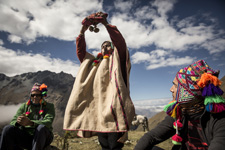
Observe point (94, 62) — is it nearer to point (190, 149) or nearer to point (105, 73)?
point (105, 73)

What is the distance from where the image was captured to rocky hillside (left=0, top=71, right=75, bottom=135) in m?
134

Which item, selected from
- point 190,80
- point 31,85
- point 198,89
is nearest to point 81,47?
point 190,80

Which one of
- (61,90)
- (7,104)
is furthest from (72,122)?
(7,104)

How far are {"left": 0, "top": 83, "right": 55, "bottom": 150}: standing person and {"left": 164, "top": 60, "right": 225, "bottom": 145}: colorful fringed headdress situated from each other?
90.7 inches

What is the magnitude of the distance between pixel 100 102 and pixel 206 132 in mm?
1351

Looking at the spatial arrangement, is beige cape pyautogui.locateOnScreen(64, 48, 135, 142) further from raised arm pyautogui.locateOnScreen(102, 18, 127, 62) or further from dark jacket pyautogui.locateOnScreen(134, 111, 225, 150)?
dark jacket pyautogui.locateOnScreen(134, 111, 225, 150)

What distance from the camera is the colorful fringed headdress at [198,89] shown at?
122 cm

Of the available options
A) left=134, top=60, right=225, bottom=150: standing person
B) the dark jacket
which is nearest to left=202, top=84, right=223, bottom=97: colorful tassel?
left=134, top=60, right=225, bottom=150: standing person

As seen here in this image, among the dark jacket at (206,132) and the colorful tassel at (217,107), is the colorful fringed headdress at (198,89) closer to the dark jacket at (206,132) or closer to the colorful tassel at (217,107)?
the colorful tassel at (217,107)

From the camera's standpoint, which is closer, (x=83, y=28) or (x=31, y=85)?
(x=83, y=28)

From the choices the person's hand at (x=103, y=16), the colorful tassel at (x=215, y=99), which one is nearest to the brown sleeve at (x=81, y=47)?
the person's hand at (x=103, y=16)

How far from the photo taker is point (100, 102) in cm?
201

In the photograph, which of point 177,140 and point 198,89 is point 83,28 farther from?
point 177,140

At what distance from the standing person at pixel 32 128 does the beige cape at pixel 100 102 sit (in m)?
0.86
